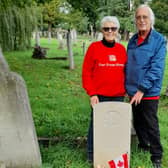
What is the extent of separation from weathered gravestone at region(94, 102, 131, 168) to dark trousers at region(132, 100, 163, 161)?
34cm

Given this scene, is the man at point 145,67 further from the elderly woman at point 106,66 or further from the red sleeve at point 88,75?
the red sleeve at point 88,75

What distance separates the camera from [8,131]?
11.9 ft

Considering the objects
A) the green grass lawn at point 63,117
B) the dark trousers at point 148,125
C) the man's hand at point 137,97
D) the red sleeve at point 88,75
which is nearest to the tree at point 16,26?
the green grass lawn at point 63,117

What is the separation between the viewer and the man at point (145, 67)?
3.60 m

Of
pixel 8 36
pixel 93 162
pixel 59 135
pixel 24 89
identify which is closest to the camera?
pixel 24 89

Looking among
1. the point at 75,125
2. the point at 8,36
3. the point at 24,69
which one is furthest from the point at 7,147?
the point at 8,36

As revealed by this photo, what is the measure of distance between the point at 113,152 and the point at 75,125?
180 centimetres

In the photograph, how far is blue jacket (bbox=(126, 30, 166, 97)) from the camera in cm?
359

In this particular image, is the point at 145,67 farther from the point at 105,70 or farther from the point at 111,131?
the point at 111,131

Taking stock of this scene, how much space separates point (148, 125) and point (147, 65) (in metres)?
0.73

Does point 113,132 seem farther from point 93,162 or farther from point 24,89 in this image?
point 24,89

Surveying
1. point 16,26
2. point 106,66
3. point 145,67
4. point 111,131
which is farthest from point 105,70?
point 16,26

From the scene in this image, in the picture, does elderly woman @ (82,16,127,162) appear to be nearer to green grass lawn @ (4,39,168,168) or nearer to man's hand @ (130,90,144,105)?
man's hand @ (130,90,144,105)

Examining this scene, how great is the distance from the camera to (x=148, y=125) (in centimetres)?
390
